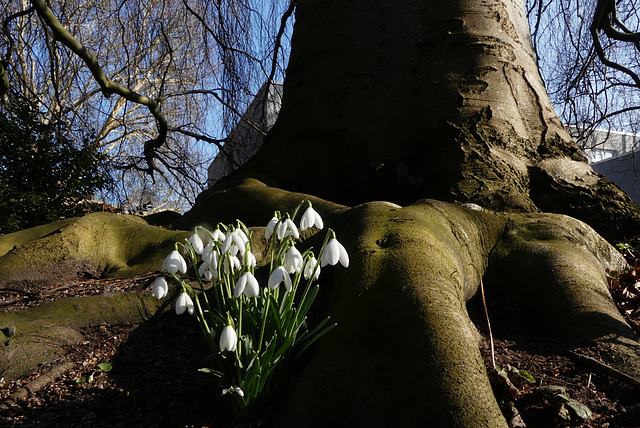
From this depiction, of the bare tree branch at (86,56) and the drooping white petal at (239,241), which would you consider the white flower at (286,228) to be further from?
the bare tree branch at (86,56)

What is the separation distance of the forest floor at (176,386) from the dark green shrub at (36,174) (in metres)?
3.11

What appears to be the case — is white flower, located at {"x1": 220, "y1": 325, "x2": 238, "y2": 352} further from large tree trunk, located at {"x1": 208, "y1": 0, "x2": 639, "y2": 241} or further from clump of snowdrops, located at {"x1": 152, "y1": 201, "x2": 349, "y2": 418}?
large tree trunk, located at {"x1": 208, "y1": 0, "x2": 639, "y2": 241}

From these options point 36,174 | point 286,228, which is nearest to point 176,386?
point 286,228

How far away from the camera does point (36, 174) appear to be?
5.30 meters

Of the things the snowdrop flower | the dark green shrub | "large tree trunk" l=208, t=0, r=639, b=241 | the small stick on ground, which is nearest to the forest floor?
the small stick on ground

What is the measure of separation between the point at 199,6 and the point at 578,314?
19.9ft

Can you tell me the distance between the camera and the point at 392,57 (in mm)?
4289

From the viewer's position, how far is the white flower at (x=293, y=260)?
5.54 ft

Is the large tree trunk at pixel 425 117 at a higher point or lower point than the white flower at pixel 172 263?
higher

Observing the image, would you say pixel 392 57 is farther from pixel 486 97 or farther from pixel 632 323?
pixel 632 323

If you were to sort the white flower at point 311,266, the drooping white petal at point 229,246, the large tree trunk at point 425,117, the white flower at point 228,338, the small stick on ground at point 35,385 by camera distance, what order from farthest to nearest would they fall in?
the large tree trunk at point 425,117, the small stick on ground at point 35,385, the white flower at point 311,266, the drooping white petal at point 229,246, the white flower at point 228,338

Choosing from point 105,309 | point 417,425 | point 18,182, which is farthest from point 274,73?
point 417,425

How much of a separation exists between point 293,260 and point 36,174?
4.68 metres

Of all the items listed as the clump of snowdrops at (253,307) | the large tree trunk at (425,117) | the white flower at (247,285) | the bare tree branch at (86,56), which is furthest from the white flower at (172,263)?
the bare tree branch at (86,56)
